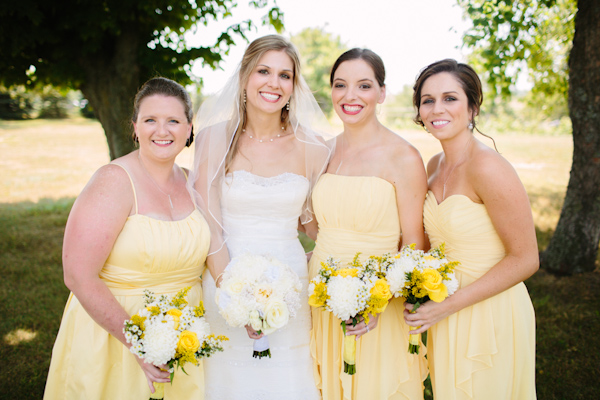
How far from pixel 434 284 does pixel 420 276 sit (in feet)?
0.31

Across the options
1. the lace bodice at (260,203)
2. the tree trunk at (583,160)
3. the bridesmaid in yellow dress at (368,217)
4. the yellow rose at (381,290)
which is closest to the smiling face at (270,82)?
the bridesmaid in yellow dress at (368,217)

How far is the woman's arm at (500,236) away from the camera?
2.77 metres

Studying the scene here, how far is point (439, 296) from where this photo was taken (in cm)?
256

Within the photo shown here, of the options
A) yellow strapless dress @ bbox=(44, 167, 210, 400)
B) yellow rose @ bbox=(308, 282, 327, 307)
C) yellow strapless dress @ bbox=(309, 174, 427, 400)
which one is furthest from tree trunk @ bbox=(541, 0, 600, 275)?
yellow strapless dress @ bbox=(44, 167, 210, 400)

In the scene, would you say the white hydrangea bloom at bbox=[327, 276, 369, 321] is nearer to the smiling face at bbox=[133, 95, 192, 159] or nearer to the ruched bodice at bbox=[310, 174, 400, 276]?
the ruched bodice at bbox=[310, 174, 400, 276]

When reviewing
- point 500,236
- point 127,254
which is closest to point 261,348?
point 127,254

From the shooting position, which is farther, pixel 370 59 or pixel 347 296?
pixel 370 59

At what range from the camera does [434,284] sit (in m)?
2.51

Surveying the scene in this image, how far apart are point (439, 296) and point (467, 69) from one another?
5.70ft

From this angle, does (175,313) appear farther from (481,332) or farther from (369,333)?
(481,332)

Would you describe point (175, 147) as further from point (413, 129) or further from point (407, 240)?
point (413, 129)

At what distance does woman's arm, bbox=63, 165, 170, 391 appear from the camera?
262cm

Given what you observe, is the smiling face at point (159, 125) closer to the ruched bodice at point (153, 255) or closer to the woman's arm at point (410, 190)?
the ruched bodice at point (153, 255)

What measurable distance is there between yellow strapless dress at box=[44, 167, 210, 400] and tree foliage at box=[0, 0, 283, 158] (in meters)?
3.58
